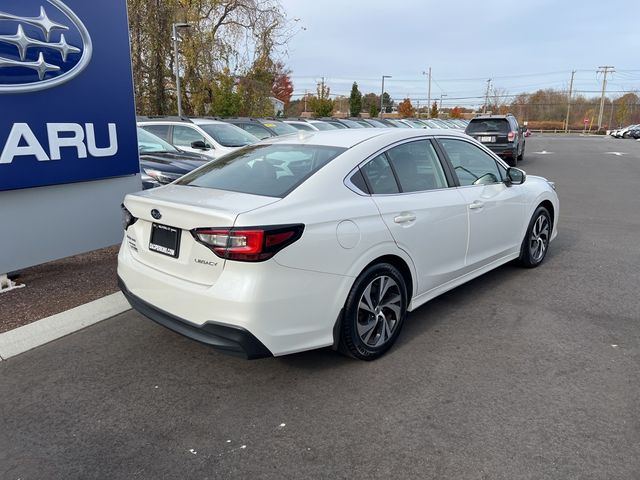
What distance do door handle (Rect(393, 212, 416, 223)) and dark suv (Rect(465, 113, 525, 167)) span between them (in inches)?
532

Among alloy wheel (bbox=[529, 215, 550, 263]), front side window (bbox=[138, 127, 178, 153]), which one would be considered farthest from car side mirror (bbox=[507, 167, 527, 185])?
front side window (bbox=[138, 127, 178, 153])

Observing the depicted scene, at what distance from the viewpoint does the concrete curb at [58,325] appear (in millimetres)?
3710

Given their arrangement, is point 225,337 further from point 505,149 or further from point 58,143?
point 505,149

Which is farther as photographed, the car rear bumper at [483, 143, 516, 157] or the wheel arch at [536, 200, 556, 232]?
the car rear bumper at [483, 143, 516, 157]

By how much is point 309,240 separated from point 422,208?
47.5 inches

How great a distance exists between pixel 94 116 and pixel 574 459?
504 centimetres

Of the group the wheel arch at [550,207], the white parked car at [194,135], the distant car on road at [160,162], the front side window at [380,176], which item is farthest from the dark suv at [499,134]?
the front side window at [380,176]

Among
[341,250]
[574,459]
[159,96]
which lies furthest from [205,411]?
[159,96]

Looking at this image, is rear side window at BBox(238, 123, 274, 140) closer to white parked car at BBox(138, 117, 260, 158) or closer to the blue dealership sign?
white parked car at BBox(138, 117, 260, 158)

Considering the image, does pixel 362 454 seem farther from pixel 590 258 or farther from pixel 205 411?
pixel 590 258

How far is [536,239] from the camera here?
554 centimetres

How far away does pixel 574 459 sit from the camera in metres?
2.49

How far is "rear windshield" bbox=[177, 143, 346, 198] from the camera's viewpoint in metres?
3.26

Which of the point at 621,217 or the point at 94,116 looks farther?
the point at 621,217
